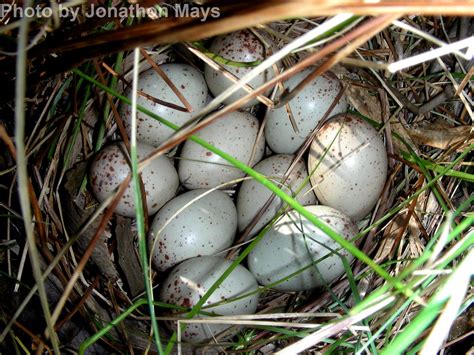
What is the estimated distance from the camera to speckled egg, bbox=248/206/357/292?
4.56 feet

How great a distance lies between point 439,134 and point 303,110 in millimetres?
414

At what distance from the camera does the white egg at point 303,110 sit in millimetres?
1521

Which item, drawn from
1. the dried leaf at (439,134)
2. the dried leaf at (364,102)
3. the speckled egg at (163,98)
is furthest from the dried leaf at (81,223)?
the dried leaf at (439,134)

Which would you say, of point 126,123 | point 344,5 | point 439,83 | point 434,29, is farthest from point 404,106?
point 344,5

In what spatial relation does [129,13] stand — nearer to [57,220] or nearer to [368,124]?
[57,220]

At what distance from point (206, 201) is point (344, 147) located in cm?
41

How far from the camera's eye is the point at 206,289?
1.33m

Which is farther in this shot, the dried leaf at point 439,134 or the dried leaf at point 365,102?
the dried leaf at point 365,102

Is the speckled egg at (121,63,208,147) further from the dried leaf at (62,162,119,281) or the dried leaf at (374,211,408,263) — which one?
the dried leaf at (374,211,408,263)

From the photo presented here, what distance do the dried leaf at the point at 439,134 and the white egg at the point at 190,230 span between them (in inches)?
24.5

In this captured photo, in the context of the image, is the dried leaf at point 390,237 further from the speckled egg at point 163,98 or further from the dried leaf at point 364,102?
the speckled egg at point 163,98

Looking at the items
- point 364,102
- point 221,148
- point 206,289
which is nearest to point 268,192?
point 221,148

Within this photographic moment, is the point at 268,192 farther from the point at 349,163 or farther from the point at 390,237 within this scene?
the point at 390,237

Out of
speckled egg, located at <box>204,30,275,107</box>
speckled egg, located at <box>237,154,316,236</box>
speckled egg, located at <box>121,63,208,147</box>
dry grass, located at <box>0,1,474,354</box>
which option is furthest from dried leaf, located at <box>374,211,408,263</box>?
speckled egg, located at <box>121,63,208,147</box>
